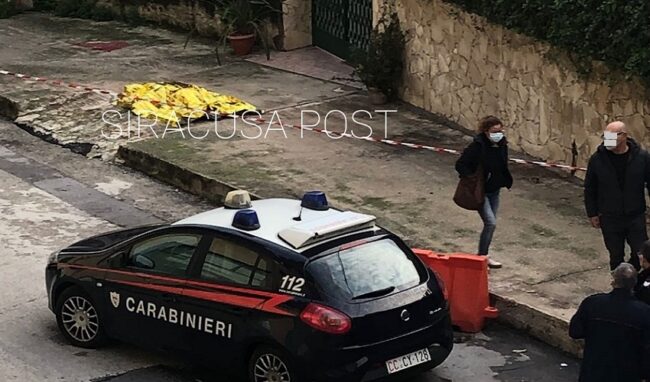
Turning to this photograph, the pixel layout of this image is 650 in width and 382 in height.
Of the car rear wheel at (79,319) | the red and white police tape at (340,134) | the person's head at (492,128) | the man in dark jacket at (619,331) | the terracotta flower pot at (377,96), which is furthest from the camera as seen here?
the terracotta flower pot at (377,96)

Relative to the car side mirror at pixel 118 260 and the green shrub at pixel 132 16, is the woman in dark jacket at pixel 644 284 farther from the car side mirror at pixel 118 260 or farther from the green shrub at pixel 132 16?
the green shrub at pixel 132 16

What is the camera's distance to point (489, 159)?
35.6ft

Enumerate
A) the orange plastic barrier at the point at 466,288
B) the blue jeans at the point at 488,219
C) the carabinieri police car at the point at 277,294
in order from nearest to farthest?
the carabinieri police car at the point at 277,294, the orange plastic barrier at the point at 466,288, the blue jeans at the point at 488,219

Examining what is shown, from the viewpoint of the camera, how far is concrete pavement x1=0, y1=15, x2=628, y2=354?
439 inches

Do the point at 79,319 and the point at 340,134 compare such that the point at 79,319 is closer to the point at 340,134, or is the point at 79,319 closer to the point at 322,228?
the point at 322,228

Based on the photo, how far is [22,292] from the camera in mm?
11445

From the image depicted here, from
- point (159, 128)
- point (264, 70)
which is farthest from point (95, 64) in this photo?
point (159, 128)

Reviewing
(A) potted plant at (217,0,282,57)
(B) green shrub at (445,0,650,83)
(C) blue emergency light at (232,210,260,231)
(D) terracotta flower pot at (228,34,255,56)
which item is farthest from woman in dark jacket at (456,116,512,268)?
(D) terracotta flower pot at (228,34,255,56)

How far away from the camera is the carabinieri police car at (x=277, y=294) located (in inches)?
333

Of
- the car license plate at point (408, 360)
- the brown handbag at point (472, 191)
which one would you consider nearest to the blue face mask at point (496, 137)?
the brown handbag at point (472, 191)

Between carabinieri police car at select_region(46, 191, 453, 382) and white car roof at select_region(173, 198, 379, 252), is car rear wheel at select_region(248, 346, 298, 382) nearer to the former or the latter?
carabinieri police car at select_region(46, 191, 453, 382)

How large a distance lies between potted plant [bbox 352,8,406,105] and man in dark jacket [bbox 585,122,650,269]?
766 cm

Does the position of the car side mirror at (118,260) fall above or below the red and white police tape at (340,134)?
above

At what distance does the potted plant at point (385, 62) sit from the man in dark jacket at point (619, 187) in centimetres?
766
